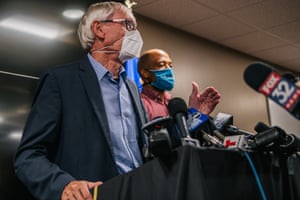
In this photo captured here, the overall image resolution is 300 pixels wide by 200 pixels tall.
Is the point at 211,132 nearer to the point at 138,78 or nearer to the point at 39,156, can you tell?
the point at 39,156

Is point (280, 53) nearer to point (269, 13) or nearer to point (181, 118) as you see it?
point (269, 13)

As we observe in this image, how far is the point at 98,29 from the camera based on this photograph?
5.11 feet

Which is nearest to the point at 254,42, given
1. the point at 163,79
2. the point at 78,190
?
the point at 163,79

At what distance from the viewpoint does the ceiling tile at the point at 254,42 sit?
13.2 ft

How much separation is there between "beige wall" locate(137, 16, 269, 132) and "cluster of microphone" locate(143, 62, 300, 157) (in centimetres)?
256

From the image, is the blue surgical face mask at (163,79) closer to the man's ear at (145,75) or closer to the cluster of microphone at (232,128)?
the man's ear at (145,75)

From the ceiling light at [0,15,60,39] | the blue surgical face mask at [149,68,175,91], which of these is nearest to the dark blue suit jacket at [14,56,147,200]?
the ceiling light at [0,15,60,39]

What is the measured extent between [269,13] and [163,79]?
66.6 inches

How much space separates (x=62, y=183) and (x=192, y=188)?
440 millimetres

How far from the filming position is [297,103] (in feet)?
2.00

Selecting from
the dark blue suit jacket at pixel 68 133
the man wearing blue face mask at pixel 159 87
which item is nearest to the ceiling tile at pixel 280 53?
the man wearing blue face mask at pixel 159 87

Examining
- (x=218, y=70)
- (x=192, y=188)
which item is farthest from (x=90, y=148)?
(x=218, y=70)

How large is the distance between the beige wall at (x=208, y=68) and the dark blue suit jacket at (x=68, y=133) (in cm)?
219

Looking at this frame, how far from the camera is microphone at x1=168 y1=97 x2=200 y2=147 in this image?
0.75 metres
